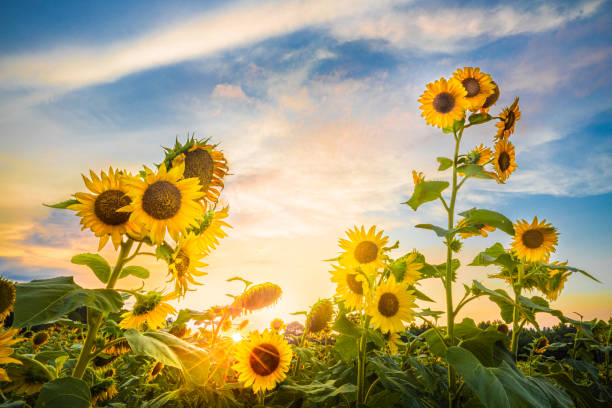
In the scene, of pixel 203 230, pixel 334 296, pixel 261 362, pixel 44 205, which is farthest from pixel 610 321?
pixel 44 205

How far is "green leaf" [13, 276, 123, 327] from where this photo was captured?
1209 millimetres

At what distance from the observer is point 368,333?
2221mm

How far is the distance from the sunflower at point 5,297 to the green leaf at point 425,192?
7.53 ft

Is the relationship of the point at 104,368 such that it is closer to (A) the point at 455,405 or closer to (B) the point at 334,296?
(B) the point at 334,296

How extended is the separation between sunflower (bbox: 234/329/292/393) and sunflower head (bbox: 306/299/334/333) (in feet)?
2.09

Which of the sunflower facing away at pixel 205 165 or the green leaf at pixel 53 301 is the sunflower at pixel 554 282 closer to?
the sunflower facing away at pixel 205 165

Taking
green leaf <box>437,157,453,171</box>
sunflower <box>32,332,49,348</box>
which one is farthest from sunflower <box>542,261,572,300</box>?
sunflower <box>32,332,49,348</box>

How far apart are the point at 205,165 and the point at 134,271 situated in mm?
672

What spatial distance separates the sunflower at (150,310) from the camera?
180 cm

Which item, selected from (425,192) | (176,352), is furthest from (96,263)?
(425,192)

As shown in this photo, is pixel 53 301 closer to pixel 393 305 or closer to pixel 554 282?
pixel 393 305

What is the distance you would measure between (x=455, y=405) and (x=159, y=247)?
200cm

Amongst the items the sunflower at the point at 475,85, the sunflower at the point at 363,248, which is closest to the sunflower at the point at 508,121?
the sunflower at the point at 475,85

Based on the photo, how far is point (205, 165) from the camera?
1.87 m
